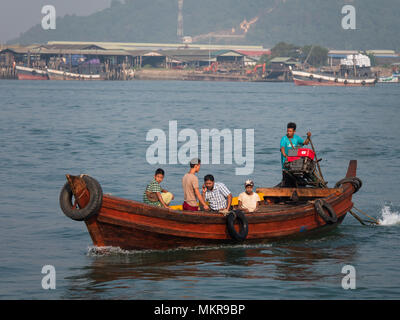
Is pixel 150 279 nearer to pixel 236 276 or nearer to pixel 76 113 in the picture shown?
pixel 236 276

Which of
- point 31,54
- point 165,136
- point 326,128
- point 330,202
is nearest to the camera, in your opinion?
point 330,202

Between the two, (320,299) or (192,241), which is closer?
(320,299)

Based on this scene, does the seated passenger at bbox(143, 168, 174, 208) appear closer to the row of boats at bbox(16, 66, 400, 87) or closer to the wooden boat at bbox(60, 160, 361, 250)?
the wooden boat at bbox(60, 160, 361, 250)

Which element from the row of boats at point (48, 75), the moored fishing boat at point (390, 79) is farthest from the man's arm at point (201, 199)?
the moored fishing boat at point (390, 79)

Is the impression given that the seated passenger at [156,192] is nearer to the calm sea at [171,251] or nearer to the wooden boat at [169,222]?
the wooden boat at [169,222]

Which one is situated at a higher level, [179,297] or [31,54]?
[31,54]

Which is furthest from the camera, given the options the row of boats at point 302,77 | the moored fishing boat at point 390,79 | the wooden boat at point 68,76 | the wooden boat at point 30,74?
the moored fishing boat at point 390,79

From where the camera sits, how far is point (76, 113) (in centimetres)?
6738

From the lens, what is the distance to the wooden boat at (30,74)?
176 m

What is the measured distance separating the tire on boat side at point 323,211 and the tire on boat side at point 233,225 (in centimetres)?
248

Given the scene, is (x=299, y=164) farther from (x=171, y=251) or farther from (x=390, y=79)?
(x=390, y=79)

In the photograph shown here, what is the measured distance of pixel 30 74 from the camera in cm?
17862
